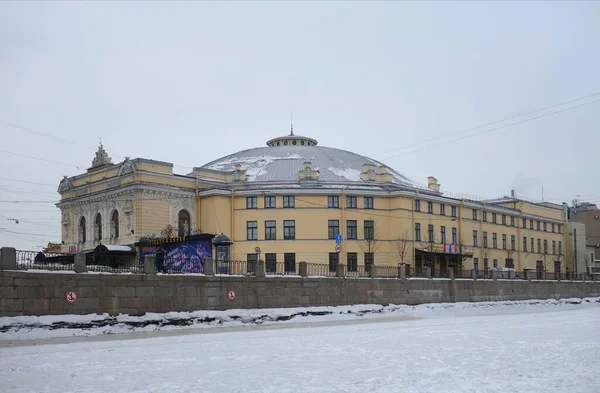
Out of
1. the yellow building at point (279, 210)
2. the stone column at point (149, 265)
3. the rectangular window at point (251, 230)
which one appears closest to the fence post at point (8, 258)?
the stone column at point (149, 265)

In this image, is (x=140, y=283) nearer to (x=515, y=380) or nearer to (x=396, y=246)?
(x=515, y=380)

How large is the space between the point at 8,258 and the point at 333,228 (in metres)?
42.0

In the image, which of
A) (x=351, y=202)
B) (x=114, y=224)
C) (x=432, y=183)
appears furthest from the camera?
(x=432, y=183)

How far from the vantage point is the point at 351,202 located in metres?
68.8

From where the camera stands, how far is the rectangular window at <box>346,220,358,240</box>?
67.8 meters

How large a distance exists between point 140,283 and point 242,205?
34914mm

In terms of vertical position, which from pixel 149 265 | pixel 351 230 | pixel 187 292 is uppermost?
pixel 351 230

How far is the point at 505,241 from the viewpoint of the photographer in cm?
8431

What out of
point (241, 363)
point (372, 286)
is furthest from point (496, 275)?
point (241, 363)

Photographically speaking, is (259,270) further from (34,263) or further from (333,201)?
(333,201)

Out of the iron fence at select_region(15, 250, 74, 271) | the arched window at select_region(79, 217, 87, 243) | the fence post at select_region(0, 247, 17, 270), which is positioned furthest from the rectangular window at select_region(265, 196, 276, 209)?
the fence post at select_region(0, 247, 17, 270)

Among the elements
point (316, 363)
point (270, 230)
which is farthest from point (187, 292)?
point (270, 230)

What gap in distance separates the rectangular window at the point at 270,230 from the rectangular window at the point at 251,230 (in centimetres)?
104

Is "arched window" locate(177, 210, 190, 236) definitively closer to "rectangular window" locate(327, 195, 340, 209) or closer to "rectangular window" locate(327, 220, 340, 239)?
"rectangular window" locate(327, 220, 340, 239)
